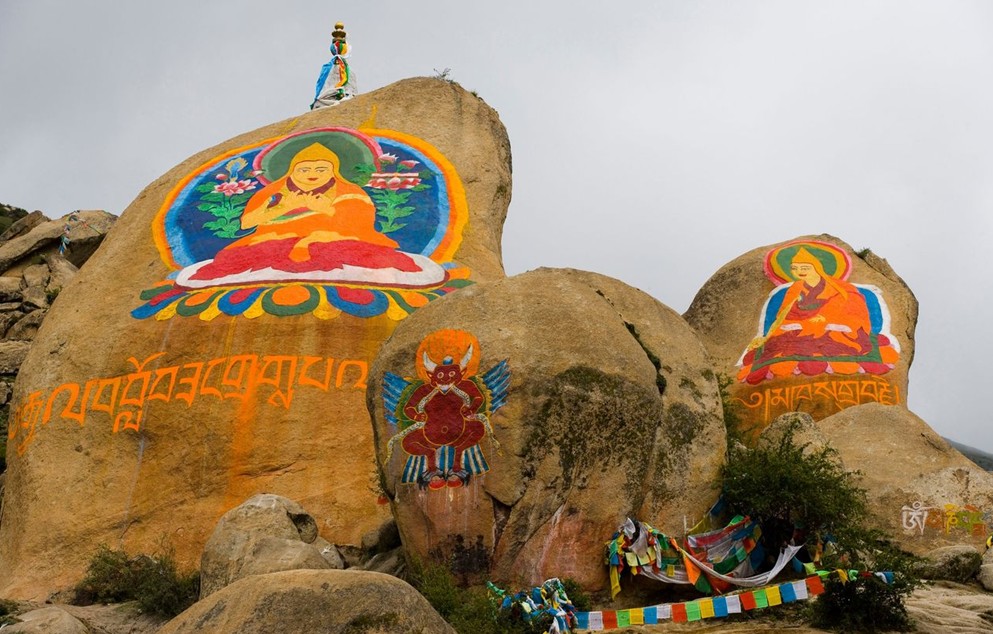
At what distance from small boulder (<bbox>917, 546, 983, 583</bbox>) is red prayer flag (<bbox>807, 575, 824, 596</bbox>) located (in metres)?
2.24

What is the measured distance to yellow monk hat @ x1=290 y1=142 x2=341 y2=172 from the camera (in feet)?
67.4

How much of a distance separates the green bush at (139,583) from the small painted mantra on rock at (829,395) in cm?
1323

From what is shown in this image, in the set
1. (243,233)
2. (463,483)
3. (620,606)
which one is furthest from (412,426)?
(243,233)

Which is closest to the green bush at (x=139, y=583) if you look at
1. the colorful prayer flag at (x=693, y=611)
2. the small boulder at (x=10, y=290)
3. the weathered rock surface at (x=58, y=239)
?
the colorful prayer flag at (x=693, y=611)

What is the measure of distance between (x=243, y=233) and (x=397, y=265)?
2785mm

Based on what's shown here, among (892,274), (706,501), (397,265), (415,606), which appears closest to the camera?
(415,606)

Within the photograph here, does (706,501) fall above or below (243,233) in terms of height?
below

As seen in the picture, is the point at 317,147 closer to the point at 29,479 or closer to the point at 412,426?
the point at 29,479

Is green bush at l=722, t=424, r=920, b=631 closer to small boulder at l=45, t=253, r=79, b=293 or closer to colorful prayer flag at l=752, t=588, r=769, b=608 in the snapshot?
colorful prayer flag at l=752, t=588, r=769, b=608

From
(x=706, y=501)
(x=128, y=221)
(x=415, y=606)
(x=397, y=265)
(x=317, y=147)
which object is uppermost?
(x=317, y=147)

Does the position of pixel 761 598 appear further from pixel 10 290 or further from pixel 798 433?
pixel 10 290

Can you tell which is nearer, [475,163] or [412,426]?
[412,426]

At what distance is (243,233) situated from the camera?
19.0 metres

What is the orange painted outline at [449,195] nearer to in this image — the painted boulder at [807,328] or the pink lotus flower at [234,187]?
the pink lotus flower at [234,187]
